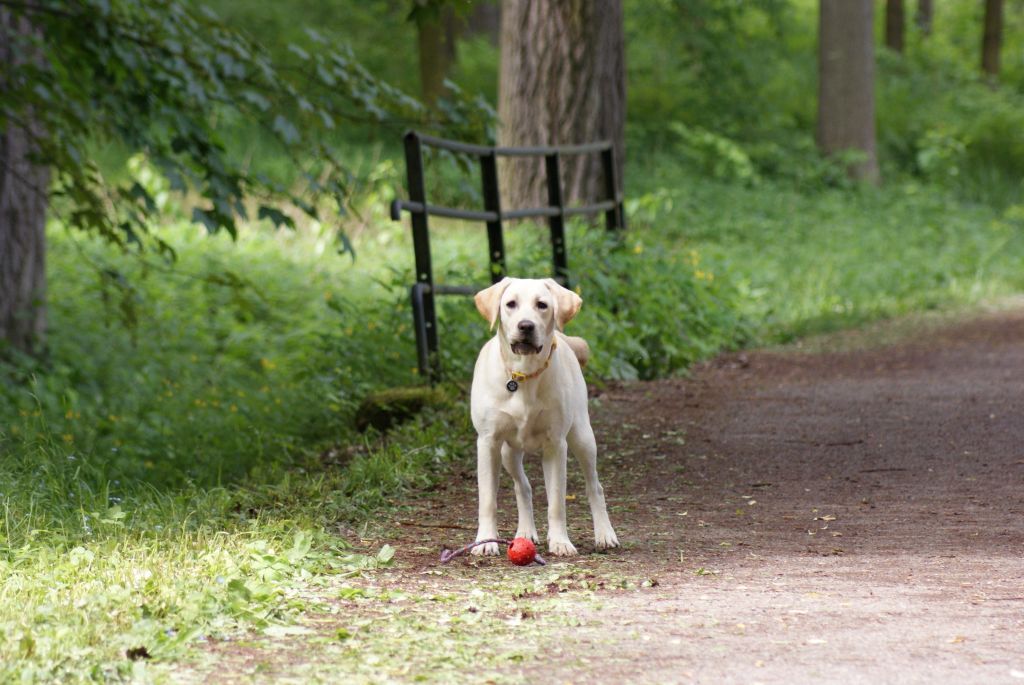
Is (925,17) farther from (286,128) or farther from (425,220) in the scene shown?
(286,128)

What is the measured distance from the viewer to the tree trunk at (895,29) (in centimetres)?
2619

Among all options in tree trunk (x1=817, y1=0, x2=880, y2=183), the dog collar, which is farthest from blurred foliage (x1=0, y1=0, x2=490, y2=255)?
tree trunk (x1=817, y1=0, x2=880, y2=183)

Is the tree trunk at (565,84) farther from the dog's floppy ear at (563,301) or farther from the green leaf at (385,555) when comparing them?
the green leaf at (385,555)

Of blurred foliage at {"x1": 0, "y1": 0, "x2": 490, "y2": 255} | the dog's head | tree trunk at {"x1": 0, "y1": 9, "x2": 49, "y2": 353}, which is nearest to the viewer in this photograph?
the dog's head

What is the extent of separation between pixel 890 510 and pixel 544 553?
5.45 ft

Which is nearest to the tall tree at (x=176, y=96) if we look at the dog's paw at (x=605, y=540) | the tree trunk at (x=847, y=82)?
the dog's paw at (x=605, y=540)

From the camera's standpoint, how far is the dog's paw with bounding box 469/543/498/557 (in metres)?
4.74

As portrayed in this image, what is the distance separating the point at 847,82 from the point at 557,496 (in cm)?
1654

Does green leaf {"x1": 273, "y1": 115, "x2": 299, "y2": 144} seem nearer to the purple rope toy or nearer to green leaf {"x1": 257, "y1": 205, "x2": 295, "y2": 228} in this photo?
green leaf {"x1": 257, "y1": 205, "x2": 295, "y2": 228}

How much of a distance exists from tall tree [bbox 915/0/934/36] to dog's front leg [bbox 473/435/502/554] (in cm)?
2798

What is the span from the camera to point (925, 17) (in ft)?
100

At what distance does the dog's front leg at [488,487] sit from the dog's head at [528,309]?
1.36 feet

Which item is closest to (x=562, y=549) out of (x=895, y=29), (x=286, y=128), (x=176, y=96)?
(x=286, y=128)

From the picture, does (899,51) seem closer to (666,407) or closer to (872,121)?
(872,121)
